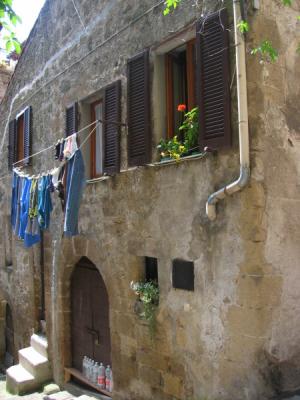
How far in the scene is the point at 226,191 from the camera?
14.6 ft

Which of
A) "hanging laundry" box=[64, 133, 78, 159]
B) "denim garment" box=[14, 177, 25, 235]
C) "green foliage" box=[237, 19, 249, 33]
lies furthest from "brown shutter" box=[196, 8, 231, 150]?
"denim garment" box=[14, 177, 25, 235]

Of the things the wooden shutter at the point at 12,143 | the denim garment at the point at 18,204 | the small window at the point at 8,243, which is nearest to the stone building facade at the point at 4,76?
the wooden shutter at the point at 12,143

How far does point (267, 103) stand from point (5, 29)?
8.45 ft

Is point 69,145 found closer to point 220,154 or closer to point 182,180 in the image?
point 182,180

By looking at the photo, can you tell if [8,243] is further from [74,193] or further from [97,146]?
[74,193]

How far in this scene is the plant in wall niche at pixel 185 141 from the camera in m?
5.07

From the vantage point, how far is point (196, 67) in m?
4.99

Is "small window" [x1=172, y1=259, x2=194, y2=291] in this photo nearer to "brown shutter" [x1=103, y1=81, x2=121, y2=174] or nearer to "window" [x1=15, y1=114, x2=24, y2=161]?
"brown shutter" [x1=103, y1=81, x2=121, y2=174]

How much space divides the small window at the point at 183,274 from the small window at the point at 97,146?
8.01ft

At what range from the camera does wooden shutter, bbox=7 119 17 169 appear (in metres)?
10.1

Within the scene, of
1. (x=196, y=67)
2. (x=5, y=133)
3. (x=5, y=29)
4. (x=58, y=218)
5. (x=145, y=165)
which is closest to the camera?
(x=5, y=29)

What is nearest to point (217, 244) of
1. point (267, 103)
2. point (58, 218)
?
point (267, 103)

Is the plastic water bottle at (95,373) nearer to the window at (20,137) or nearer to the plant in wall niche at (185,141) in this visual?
the plant in wall niche at (185,141)

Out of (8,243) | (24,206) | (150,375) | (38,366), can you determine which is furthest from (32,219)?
(8,243)
